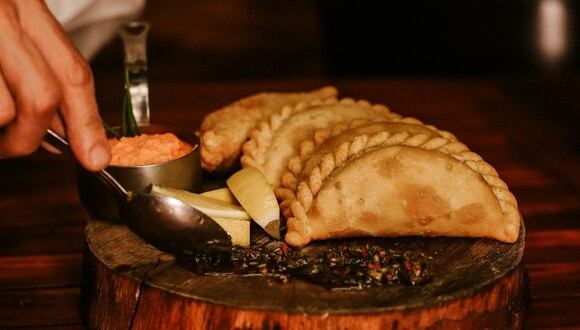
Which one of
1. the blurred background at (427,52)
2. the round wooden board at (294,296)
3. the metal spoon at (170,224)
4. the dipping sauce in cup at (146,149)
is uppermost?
the dipping sauce in cup at (146,149)

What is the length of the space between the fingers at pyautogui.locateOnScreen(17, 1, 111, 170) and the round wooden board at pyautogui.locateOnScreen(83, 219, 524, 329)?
1.04ft

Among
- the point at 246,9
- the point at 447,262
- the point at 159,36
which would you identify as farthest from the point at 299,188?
the point at 246,9

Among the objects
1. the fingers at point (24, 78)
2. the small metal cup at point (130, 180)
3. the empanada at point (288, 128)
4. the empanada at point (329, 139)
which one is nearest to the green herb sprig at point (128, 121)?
the small metal cup at point (130, 180)

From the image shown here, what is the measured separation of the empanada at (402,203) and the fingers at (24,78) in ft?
2.18

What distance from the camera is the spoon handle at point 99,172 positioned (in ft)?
5.21

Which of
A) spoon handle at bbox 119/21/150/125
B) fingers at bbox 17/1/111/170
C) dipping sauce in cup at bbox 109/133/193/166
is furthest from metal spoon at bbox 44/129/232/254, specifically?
spoon handle at bbox 119/21/150/125

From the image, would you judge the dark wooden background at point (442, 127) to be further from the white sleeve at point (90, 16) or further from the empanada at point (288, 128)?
the empanada at point (288, 128)

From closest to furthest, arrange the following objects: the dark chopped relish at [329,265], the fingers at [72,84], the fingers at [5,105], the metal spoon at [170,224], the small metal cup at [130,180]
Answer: the fingers at [5,105] → the fingers at [72,84] → the dark chopped relish at [329,265] → the metal spoon at [170,224] → the small metal cup at [130,180]

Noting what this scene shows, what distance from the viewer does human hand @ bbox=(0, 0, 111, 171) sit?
1228mm

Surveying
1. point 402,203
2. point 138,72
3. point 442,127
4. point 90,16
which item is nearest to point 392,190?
point 402,203

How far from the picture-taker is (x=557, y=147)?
8.86 feet

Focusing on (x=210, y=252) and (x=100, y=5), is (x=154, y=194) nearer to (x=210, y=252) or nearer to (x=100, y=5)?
(x=210, y=252)

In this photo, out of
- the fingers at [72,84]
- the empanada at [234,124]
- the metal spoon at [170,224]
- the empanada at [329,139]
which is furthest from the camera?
the empanada at [234,124]

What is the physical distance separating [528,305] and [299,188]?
0.67m
